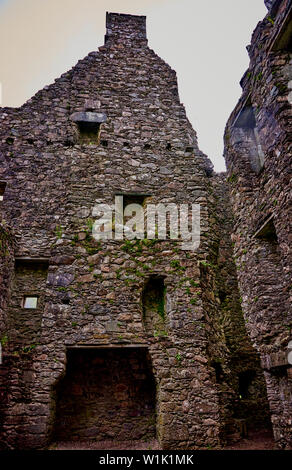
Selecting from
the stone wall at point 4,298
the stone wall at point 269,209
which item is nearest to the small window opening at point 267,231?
the stone wall at point 269,209

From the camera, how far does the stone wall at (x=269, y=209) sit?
5.18 metres

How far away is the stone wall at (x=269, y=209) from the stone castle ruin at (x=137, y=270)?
1.3 inches

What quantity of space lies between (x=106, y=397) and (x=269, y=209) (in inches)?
193

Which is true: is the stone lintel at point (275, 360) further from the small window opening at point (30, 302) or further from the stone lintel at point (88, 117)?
the stone lintel at point (88, 117)

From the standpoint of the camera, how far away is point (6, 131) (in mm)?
8836

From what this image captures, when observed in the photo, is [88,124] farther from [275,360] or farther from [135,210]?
[275,360]

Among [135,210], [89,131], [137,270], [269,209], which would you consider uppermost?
[89,131]

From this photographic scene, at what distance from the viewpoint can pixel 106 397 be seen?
6820mm

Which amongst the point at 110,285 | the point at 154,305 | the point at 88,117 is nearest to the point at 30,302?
the point at 110,285

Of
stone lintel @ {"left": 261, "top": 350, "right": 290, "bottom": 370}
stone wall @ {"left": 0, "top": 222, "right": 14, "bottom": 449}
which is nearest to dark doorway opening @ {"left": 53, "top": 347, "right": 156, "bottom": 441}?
stone wall @ {"left": 0, "top": 222, "right": 14, "bottom": 449}

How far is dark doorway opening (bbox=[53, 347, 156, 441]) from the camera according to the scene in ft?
21.5

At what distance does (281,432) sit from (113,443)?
310 cm

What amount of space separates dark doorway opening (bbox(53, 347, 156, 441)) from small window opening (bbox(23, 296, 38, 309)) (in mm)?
1352
